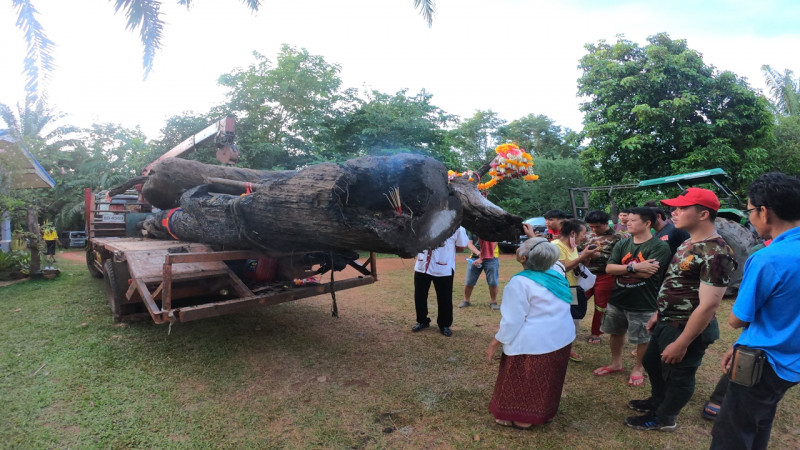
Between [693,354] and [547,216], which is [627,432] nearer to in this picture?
[693,354]

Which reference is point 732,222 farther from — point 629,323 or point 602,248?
point 629,323

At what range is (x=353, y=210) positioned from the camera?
244 cm

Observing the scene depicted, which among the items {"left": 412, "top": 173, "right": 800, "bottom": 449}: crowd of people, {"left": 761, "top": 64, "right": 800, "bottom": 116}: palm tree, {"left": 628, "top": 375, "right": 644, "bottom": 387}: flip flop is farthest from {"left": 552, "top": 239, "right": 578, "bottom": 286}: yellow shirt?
{"left": 761, "top": 64, "right": 800, "bottom": 116}: palm tree

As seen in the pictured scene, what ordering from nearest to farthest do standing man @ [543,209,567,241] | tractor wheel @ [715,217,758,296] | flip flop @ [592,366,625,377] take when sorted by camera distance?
flip flop @ [592,366,625,377]
standing man @ [543,209,567,241]
tractor wheel @ [715,217,758,296]

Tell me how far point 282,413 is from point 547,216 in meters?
3.19

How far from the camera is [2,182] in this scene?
7605 mm

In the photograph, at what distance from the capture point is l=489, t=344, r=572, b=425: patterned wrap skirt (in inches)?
96.9

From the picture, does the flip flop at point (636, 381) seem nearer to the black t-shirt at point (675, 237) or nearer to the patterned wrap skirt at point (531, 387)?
the patterned wrap skirt at point (531, 387)

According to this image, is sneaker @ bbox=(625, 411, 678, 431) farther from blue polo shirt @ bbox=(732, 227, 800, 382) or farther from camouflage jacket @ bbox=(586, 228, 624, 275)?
camouflage jacket @ bbox=(586, 228, 624, 275)

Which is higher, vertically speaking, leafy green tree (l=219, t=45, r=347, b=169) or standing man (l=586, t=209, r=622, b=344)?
leafy green tree (l=219, t=45, r=347, b=169)

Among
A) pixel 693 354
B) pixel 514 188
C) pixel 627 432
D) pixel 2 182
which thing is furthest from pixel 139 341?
pixel 514 188

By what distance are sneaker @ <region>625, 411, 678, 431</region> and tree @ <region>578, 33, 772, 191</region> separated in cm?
1123

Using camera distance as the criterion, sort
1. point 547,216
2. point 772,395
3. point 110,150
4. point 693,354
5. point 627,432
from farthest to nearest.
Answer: point 110,150 → point 547,216 → point 627,432 → point 693,354 → point 772,395

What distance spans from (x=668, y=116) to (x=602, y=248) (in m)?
10.6
